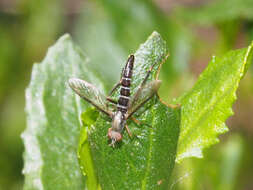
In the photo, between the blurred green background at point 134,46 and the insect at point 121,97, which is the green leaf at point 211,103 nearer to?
the insect at point 121,97

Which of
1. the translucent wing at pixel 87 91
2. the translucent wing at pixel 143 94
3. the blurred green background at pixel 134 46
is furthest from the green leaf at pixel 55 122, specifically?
the blurred green background at pixel 134 46

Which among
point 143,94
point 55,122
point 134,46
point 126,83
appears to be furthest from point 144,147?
point 134,46

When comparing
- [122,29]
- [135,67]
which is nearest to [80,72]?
[135,67]

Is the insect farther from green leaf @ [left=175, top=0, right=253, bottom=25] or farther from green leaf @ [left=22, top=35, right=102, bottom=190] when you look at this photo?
green leaf @ [left=175, top=0, right=253, bottom=25]

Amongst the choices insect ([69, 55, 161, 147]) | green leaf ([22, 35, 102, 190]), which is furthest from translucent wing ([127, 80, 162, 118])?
green leaf ([22, 35, 102, 190])

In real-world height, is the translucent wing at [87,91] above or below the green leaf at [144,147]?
above

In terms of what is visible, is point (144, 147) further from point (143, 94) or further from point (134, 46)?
point (134, 46)

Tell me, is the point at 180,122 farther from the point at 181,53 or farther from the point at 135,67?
the point at 181,53
